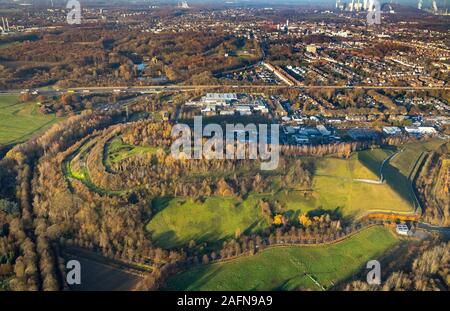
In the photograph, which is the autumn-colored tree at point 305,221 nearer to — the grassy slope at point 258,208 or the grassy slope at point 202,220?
the grassy slope at point 258,208

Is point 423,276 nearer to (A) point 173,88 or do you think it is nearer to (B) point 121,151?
(B) point 121,151

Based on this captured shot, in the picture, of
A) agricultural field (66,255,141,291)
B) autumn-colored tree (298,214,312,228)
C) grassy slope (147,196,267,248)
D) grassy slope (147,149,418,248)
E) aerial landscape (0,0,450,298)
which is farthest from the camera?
autumn-colored tree (298,214,312,228)

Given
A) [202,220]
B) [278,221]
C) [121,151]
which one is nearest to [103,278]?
[202,220]

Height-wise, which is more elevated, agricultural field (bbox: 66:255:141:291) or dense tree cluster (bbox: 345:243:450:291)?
dense tree cluster (bbox: 345:243:450:291)

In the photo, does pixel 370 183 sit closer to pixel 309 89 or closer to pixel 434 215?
pixel 434 215

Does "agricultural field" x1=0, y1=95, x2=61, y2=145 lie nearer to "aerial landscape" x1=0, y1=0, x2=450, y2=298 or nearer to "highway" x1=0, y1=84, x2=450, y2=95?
"aerial landscape" x1=0, y1=0, x2=450, y2=298

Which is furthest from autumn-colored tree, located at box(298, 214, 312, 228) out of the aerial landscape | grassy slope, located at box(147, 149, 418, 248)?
grassy slope, located at box(147, 149, 418, 248)

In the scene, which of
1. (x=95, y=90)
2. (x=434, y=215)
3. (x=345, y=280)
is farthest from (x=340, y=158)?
(x=95, y=90)
